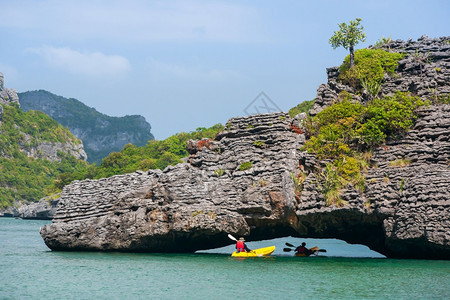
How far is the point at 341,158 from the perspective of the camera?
1155 inches

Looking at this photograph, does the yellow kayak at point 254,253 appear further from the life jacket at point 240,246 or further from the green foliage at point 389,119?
the green foliage at point 389,119

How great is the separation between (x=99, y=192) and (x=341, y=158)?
39.0 ft

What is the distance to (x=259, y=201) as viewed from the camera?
2802 centimetres

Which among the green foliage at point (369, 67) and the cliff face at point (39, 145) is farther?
the cliff face at point (39, 145)

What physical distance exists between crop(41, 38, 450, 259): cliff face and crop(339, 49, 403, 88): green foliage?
83cm

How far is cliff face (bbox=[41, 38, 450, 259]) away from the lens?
85.1 feet

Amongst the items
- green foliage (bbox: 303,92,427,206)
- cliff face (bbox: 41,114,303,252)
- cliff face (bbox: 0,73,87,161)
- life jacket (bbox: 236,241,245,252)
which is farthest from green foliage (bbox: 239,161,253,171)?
cliff face (bbox: 0,73,87,161)

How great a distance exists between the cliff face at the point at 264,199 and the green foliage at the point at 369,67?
83cm

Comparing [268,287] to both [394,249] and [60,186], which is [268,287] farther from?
[60,186]

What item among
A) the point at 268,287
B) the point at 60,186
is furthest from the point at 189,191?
the point at 60,186

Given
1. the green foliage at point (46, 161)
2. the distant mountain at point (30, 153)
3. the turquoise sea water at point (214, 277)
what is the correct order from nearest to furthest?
the turquoise sea water at point (214, 277) → the green foliage at point (46, 161) → the distant mountain at point (30, 153)

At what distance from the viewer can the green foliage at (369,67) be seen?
110 ft

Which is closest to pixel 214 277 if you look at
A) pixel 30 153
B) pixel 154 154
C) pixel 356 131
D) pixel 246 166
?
pixel 246 166

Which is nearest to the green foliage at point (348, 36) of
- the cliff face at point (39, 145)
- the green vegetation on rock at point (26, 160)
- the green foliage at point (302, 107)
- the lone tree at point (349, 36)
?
the lone tree at point (349, 36)
